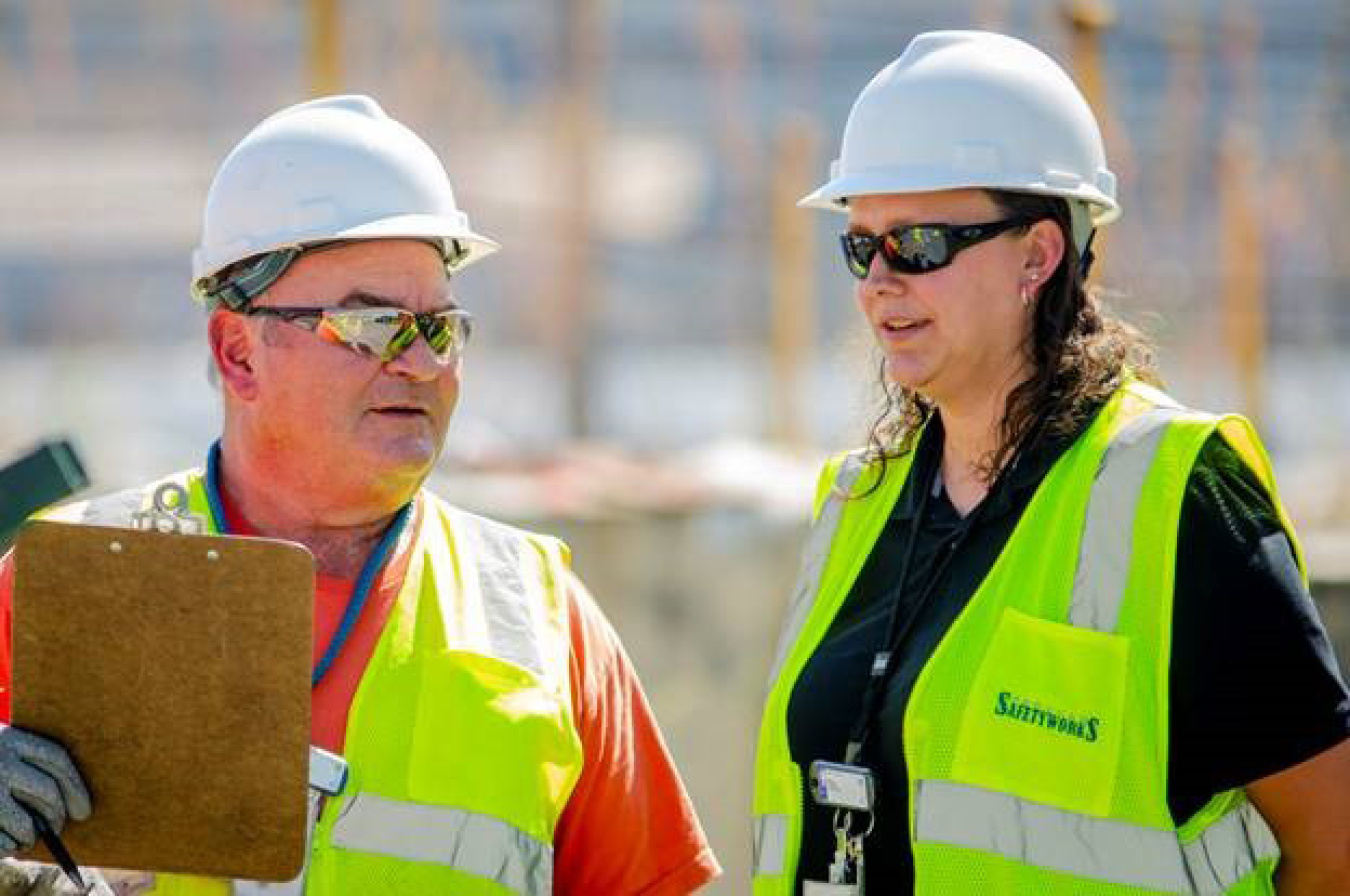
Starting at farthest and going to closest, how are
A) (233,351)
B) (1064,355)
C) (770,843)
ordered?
(233,351) → (770,843) → (1064,355)

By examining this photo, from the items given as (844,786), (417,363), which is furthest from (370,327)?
(844,786)

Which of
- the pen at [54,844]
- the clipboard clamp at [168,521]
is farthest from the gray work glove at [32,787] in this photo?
the clipboard clamp at [168,521]

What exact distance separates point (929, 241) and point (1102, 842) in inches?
38.2

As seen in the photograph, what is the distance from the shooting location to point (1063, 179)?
3.70 meters

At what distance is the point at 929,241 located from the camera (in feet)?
12.0

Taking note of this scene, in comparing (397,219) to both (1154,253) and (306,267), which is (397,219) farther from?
(1154,253)

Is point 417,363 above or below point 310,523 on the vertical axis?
above

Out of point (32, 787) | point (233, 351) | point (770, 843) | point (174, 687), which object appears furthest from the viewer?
point (233, 351)

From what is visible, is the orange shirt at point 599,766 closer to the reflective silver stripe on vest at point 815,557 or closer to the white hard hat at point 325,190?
the reflective silver stripe on vest at point 815,557

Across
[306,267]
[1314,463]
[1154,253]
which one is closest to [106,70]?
[1154,253]

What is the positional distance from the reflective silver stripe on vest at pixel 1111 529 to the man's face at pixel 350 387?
1.07 metres

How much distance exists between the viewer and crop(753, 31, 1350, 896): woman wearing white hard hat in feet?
10.8

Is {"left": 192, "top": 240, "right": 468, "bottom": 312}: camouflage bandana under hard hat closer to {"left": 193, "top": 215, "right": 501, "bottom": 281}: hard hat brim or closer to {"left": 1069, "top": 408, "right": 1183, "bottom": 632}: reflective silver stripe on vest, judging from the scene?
{"left": 193, "top": 215, "right": 501, "bottom": 281}: hard hat brim

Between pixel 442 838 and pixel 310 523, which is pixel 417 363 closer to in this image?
pixel 310 523
